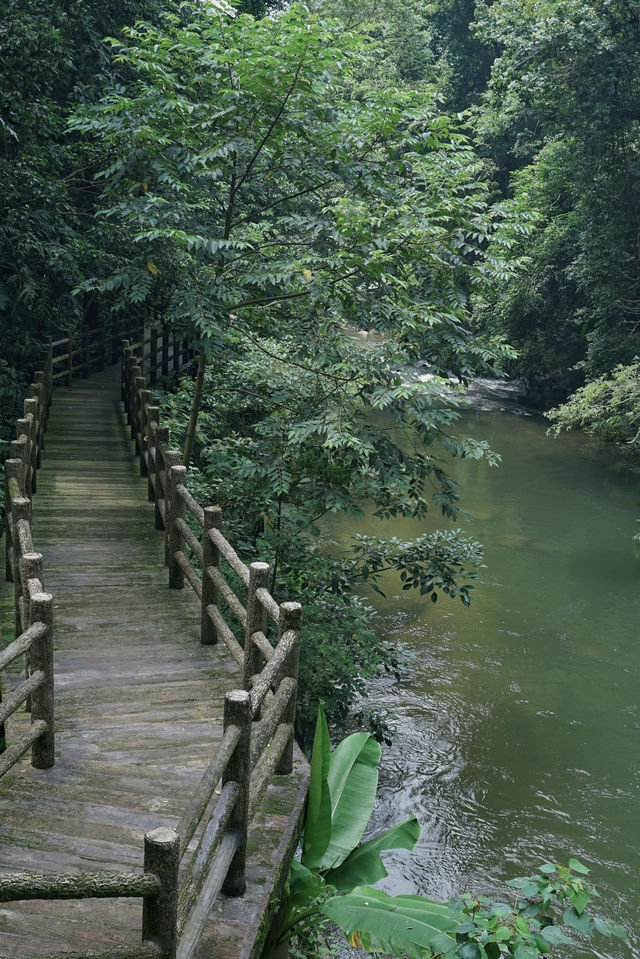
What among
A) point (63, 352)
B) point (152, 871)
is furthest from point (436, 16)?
point (152, 871)

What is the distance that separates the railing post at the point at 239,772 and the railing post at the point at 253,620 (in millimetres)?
1438

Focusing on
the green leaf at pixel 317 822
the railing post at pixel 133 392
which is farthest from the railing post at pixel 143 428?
the green leaf at pixel 317 822

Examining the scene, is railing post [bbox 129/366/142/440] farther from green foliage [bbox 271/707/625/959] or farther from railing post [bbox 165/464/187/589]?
green foliage [bbox 271/707/625/959]

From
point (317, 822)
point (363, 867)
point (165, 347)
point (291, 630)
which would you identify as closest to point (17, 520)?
point (291, 630)

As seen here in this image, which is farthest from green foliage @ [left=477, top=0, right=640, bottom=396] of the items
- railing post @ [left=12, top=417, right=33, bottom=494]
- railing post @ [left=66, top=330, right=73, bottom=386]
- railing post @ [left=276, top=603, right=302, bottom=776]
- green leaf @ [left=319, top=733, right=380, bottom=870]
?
railing post @ [left=276, top=603, right=302, bottom=776]

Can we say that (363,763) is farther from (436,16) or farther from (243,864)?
(436,16)

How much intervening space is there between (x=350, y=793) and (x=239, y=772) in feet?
7.98

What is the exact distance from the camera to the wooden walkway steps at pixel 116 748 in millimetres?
3332

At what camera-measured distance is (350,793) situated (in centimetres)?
555

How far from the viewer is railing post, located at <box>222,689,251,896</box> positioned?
3328 millimetres

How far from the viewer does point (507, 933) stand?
4305mm

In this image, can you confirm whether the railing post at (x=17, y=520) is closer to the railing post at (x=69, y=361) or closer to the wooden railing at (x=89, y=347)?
the wooden railing at (x=89, y=347)

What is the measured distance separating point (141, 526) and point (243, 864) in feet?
18.7

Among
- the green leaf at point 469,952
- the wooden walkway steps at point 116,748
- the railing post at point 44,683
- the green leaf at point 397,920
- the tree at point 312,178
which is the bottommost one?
the green leaf at point 397,920
